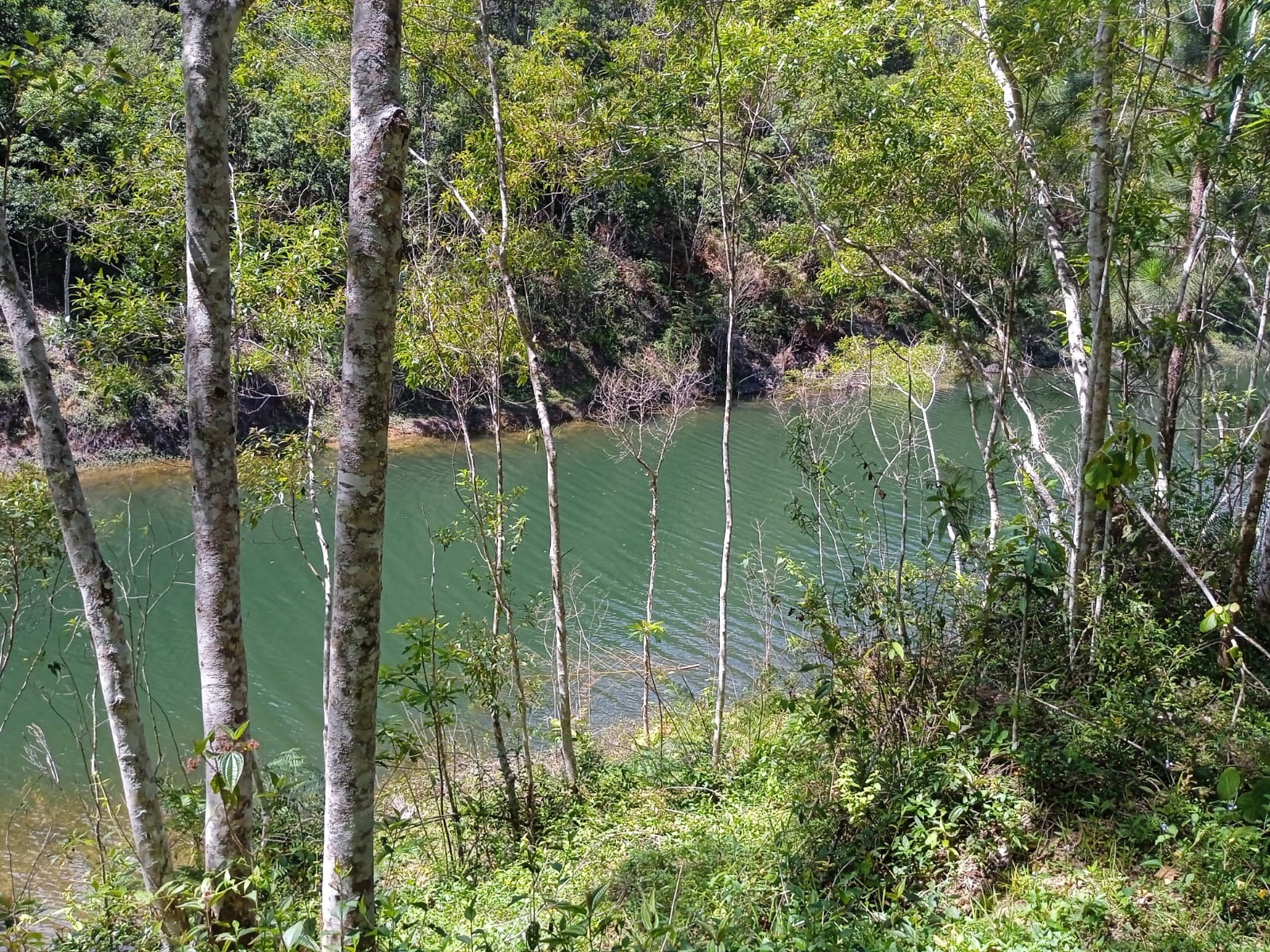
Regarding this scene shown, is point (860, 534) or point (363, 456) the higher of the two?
point (363, 456)

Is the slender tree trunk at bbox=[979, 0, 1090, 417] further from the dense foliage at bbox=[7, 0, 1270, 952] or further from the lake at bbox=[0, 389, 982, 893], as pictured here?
the lake at bbox=[0, 389, 982, 893]

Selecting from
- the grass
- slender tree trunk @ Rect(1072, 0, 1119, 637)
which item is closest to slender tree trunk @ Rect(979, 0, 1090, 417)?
slender tree trunk @ Rect(1072, 0, 1119, 637)

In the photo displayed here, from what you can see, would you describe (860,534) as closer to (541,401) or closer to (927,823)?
(541,401)

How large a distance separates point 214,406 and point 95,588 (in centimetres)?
102

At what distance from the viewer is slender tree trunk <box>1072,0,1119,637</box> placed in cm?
429

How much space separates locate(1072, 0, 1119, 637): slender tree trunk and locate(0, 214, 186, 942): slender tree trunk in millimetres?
4399

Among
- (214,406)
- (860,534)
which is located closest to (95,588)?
(214,406)

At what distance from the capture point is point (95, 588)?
10.6ft

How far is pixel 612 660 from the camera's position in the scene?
33.1 feet

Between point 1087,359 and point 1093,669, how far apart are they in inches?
76.4

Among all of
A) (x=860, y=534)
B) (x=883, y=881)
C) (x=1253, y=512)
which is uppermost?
(x=1253, y=512)

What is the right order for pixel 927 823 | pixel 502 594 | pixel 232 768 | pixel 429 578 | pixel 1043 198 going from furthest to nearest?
pixel 429 578 < pixel 502 594 < pixel 1043 198 < pixel 927 823 < pixel 232 768

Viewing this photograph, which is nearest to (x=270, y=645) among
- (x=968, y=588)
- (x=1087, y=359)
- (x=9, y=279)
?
(x=9, y=279)

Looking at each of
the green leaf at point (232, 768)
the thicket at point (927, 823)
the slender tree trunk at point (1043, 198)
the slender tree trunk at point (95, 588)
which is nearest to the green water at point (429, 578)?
the slender tree trunk at point (95, 588)
